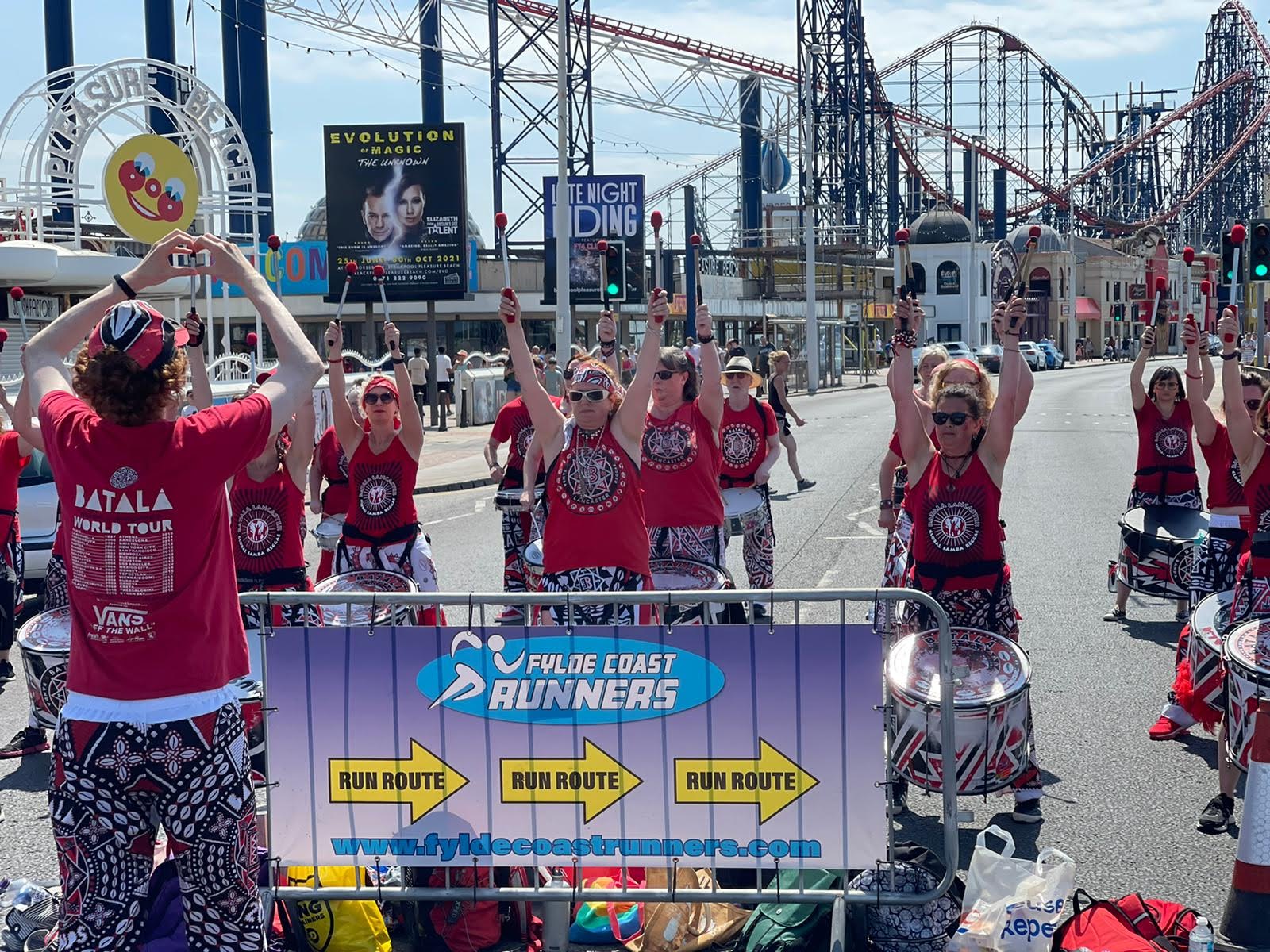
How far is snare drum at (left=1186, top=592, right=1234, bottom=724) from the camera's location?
18.7 ft

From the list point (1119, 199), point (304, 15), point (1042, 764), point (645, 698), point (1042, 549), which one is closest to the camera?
point (645, 698)

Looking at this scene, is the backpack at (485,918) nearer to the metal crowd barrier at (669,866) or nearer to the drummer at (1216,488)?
the metal crowd barrier at (669,866)

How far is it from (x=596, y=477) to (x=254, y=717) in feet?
5.28

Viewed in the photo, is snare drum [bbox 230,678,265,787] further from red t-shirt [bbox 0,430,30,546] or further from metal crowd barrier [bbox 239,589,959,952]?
red t-shirt [bbox 0,430,30,546]

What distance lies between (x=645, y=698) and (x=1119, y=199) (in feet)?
388

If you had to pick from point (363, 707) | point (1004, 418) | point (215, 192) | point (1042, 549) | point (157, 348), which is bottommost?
point (1042, 549)

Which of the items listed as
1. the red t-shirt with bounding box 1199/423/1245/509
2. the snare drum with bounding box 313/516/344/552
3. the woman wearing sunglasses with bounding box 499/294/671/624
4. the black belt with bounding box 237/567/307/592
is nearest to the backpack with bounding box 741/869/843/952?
the woman wearing sunglasses with bounding box 499/294/671/624

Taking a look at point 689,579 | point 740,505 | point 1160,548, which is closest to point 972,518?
point 689,579

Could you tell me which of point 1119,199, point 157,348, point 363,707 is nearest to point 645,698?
point 363,707

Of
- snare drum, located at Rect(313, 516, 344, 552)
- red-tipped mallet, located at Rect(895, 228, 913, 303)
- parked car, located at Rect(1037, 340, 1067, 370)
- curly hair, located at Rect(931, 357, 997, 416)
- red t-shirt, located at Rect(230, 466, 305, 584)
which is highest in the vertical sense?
red-tipped mallet, located at Rect(895, 228, 913, 303)

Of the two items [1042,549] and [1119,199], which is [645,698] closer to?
[1042,549]

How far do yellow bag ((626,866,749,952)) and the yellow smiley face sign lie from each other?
71.7ft

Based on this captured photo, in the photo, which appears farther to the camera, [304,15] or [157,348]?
[304,15]

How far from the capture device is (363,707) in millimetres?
4352
